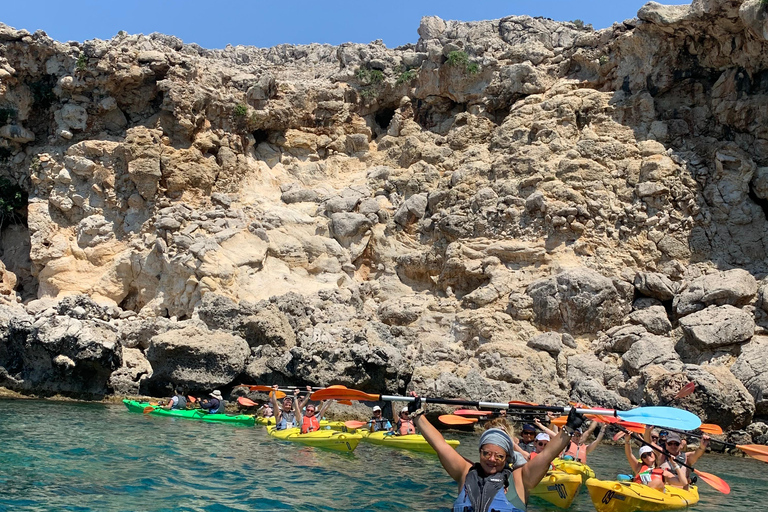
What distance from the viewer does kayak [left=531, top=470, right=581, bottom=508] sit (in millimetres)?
7875

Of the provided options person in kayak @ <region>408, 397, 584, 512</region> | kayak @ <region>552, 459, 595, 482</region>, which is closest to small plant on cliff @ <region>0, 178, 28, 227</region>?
kayak @ <region>552, 459, 595, 482</region>

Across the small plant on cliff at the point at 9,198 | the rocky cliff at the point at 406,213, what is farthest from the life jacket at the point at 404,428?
the small plant on cliff at the point at 9,198

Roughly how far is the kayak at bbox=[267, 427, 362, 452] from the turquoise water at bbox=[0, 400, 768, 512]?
6.8 inches

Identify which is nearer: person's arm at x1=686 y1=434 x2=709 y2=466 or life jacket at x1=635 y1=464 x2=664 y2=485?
person's arm at x1=686 y1=434 x2=709 y2=466

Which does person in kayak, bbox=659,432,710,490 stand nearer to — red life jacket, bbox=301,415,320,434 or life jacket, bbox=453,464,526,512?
life jacket, bbox=453,464,526,512

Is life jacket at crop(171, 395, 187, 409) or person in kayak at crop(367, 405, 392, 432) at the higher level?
person in kayak at crop(367, 405, 392, 432)

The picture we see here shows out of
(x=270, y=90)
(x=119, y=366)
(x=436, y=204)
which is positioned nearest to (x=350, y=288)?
(x=436, y=204)

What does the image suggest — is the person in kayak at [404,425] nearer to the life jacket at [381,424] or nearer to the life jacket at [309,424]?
the life jacket at [381,424]

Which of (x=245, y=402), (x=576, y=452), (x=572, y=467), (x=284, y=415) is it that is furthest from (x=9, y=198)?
(x=572, y=467)

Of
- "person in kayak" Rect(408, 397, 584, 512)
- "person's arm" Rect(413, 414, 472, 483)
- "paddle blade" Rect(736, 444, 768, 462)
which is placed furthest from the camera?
A: "paddle blade" Rect(736, 444, 768, 462)

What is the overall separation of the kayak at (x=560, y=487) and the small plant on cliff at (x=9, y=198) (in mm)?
20780

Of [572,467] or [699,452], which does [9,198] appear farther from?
[699,452]

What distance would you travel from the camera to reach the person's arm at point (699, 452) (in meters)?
7.22

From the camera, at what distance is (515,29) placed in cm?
2434
